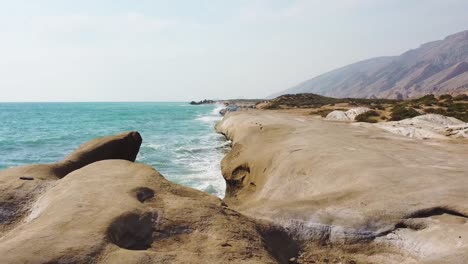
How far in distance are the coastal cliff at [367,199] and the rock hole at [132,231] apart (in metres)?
2.34

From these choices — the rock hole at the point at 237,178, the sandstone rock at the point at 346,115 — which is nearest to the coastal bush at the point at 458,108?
the sandstone rock at the point at 346,115

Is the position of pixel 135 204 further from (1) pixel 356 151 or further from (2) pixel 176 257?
(1) pixel 356 151

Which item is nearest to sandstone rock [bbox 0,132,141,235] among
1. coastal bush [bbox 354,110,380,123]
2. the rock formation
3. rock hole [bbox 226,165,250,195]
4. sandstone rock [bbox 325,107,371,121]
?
the rock formation

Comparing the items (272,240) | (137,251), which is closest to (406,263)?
(272,240)

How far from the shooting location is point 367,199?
8953 millimetres

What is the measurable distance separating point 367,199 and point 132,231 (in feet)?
17.3

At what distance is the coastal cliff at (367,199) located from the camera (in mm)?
7344

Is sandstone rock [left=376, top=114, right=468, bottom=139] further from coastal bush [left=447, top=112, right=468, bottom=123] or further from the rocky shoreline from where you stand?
the rocky shoreline

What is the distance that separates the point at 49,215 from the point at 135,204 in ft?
5.00

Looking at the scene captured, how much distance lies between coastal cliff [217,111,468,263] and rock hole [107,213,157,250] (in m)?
2.34

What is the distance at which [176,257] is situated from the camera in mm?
6008

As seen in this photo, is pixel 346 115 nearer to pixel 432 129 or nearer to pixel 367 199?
pixel 432 129


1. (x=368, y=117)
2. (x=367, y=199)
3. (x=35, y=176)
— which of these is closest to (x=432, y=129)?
(x=368, y=117)

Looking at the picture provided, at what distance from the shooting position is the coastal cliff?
7.34 m
